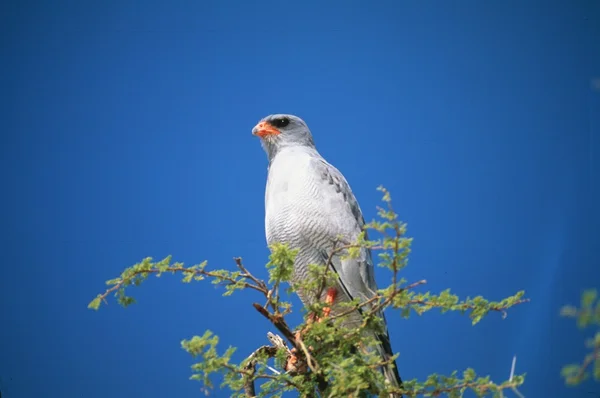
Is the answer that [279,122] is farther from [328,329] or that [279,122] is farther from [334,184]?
[328,329]

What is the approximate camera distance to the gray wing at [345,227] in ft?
9.61

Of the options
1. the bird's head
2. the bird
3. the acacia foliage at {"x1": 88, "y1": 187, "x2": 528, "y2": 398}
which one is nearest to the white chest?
the bird

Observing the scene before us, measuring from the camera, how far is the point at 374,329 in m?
2.08

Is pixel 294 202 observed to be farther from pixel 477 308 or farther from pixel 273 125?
pixel 477 308

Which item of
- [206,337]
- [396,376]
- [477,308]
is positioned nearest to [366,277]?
[396,376]

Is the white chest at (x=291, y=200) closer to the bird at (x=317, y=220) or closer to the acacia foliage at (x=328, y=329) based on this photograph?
the bird at (x=317, y=220)

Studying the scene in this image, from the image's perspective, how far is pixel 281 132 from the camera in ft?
11.1

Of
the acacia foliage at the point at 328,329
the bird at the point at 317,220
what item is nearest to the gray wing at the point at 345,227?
the bird at the point at 317,220

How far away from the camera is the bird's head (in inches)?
133

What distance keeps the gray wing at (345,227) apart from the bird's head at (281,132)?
30cm

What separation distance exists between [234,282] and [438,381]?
746 millimetres

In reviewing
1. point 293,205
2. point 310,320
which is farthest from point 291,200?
point 310,320

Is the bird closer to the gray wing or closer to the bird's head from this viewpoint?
the gray wing

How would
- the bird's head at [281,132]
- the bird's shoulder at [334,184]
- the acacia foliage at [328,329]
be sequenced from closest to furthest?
the acacia foliage at [328,329] → the bird's shoulder at [334,184] → the bird's head at [281,132]
